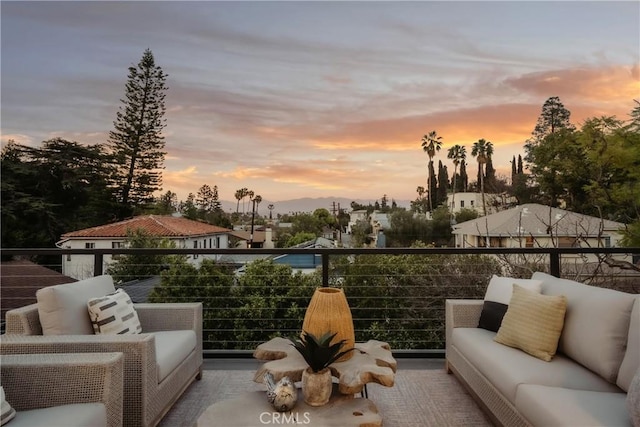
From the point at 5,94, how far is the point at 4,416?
36.3ft

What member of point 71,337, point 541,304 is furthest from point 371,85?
point 71,337

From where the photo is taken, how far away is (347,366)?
1.91 metres

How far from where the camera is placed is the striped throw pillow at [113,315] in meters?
2.24

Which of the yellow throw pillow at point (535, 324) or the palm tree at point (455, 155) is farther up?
the palm tree at point (455, 155)

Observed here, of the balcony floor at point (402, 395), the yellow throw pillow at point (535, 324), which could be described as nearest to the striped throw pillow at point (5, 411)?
the balcony floor at point (402, 395)

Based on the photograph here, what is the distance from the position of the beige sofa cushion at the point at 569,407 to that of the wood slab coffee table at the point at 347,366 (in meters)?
0.56

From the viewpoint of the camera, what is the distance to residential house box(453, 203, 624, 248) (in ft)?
35.7

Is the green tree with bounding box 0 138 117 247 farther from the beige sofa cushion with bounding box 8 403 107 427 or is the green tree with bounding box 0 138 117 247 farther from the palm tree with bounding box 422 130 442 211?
the beige sofa cushion with bounding box 8 403 107 427

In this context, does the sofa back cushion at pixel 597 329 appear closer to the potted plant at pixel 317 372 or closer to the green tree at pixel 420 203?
the potted plant at pixel 317 372

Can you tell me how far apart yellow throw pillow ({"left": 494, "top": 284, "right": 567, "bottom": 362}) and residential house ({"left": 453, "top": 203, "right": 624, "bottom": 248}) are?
27.3 ft

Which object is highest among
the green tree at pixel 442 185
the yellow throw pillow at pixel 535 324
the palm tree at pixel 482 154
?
the palm tree at pixel 482 154

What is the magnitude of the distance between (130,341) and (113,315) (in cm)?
48

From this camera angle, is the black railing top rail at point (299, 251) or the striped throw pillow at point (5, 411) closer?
the striped throw pillow at point (5, 411)

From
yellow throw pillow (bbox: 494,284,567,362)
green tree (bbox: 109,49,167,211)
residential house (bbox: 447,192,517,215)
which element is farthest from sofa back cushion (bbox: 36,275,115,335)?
residential house (bbox: 447,192,517,215)
